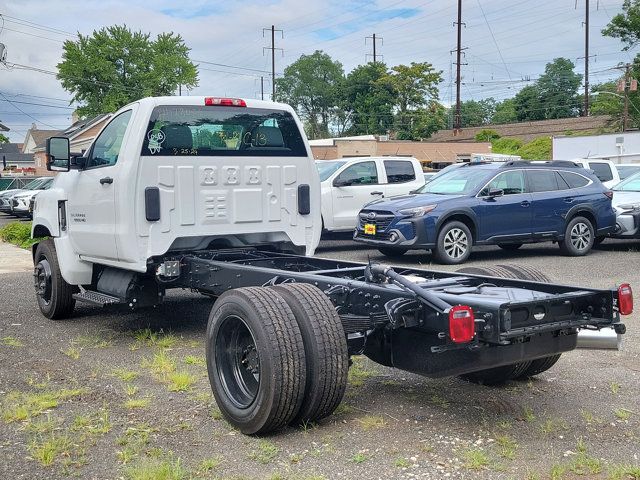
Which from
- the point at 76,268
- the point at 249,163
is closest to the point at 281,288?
the point at 249,163

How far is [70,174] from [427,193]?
23.5 ft

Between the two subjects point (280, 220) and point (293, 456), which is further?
point (280, 220)

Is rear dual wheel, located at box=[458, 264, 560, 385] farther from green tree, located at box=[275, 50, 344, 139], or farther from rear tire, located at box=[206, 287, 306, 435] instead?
green tree, located at box=[275, 50, 344, 139]

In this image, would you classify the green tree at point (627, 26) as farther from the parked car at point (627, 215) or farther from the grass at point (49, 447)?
the grass at point (49, 447)

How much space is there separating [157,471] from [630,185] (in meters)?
13.5

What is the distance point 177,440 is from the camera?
178 inches

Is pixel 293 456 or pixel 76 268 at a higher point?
pixel 76 268

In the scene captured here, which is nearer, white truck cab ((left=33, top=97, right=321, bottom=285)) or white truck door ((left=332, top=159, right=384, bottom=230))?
white truck cab ((left=33, top=97, right=321, bottom=285))

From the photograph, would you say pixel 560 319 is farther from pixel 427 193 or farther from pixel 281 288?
pixel 427 193

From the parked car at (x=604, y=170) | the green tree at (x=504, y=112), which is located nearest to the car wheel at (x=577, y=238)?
the parked car at (x=604, y=170)

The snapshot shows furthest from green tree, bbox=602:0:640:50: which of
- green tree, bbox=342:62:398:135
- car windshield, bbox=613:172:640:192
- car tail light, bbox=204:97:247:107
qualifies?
car tail light, bbox=204:97:247:107

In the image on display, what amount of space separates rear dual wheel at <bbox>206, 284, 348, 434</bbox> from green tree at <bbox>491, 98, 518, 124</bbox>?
9005 centimetres

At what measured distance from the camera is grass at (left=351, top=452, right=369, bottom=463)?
13.6ft

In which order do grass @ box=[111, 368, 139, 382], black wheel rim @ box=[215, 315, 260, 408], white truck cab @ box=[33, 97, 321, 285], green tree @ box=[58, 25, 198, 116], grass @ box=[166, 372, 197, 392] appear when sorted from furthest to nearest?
green tree @ box=[58, 25, 198, 116] → white truck cab @ box=[33, 97, 321, 285] → grass @ box=[111, 368, 139, 382] → grass @ box=[166, 372, 197, 392] → black wheel rim @ box=[215, 315, 260, 408]
